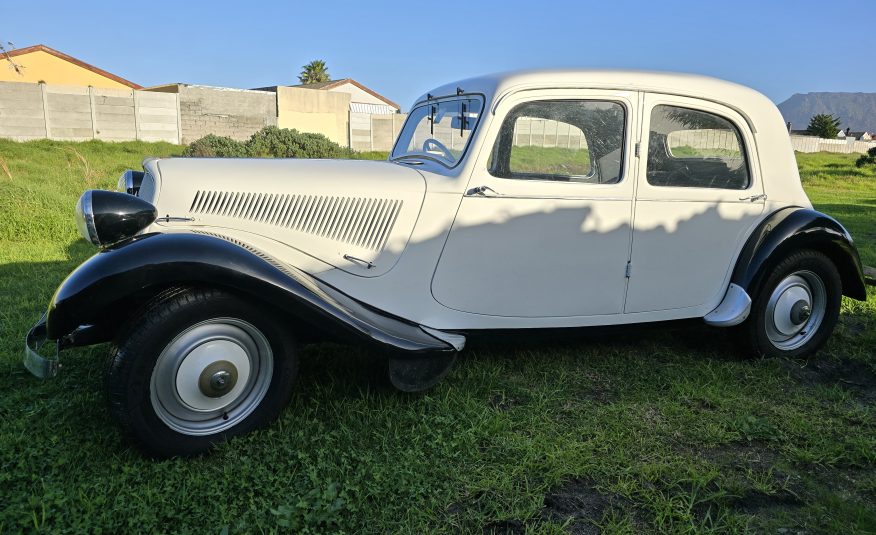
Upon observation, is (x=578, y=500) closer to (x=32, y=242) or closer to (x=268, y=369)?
(x=268, y=369)

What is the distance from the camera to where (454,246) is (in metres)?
3.11

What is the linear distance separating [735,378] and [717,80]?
1.87 metres

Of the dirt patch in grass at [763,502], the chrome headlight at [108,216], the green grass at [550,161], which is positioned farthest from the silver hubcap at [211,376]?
the dirt patch in grass at [763,502]

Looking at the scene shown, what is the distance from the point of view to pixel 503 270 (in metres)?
3.21

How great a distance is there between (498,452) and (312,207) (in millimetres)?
1536

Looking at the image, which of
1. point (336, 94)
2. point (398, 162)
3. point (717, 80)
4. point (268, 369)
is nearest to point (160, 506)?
point (268, 369)

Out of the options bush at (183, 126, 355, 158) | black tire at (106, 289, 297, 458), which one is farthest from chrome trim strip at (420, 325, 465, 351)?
bush at (183, 126, 355, 158)

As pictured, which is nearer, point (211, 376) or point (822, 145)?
point (211, 376)

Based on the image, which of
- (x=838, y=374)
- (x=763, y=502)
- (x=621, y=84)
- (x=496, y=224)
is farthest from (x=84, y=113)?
(x=763, y=502)

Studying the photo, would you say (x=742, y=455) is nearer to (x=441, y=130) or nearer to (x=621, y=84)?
(x=621, y=84)

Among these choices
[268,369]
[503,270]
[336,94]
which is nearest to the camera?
[268,369]

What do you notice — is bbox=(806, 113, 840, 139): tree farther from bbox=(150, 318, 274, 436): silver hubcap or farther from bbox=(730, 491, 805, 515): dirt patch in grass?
bbox=(150, 318, 274, 436): silver hubcap

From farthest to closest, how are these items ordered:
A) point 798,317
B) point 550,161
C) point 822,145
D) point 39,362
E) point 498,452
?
point 822,145 → point 798,317 → point 550,161 → point 498,452 → point 39,362

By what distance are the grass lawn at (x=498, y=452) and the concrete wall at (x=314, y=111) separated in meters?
19.8
